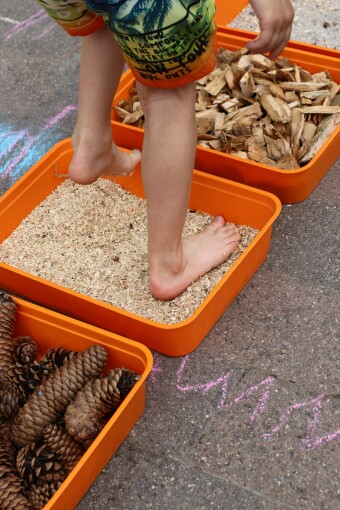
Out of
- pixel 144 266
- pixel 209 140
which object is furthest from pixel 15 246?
pixel 209 140

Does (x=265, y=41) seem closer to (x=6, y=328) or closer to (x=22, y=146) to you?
(x=6, y=328)

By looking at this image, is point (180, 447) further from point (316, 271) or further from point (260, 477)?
point (316, 271)

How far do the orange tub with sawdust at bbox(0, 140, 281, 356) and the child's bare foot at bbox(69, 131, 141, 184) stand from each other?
17 cm

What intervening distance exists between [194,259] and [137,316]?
0.76ft

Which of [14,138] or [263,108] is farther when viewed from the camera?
[14,138]

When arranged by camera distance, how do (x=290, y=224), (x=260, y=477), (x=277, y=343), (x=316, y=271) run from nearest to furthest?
(x=260, y=477), (x=277, y=343), (x=316, y=271), (x=290, y=224)

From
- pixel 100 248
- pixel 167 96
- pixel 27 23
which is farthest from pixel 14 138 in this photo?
pixel 167 96

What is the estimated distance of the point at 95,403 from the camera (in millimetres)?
1387

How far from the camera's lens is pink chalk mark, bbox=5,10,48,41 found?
2687 millimetres

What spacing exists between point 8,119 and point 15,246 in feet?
2.02

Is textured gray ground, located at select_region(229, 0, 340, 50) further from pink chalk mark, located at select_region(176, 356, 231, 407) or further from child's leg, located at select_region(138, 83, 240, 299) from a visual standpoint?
pink chalk mark, located at select_region(176, 356, 231, 407)

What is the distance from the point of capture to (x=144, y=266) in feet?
5.82

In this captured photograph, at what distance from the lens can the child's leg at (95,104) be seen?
1602mm

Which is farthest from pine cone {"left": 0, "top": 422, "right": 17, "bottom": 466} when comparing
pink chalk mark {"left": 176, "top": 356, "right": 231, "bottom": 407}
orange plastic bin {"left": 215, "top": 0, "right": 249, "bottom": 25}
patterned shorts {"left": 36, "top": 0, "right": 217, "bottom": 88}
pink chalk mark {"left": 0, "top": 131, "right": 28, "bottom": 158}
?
orange plastic bin {"left": 215, "top": 0, "right": 249, "bottom": 25}
